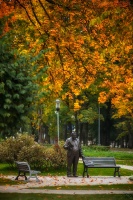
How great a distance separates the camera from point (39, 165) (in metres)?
25.5

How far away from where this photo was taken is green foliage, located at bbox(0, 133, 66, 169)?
82.8ft

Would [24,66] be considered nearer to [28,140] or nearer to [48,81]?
[48,81]

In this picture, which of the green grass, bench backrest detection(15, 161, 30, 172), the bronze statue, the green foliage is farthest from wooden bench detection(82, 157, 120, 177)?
the green grass

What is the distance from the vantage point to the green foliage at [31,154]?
25.2 meters

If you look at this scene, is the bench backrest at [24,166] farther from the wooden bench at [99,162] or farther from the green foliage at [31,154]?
the green foliage at [31,154]

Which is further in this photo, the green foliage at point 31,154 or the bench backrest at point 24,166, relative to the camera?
the green foliage at point 31,154

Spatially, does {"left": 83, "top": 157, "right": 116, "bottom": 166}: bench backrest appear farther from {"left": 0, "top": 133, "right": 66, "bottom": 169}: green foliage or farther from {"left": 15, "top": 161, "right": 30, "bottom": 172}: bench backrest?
{"left": 15, "top": 161, "right": 30, "bottom": 172}: bench backrest

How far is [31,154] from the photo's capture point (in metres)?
25.2

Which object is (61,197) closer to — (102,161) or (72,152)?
(72,152)

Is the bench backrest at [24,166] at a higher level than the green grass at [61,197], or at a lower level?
higher

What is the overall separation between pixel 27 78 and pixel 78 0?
Answer: 2945mm

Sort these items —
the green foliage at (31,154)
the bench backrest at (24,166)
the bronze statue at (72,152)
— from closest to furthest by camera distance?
the bench backrest at (24,166) → the bronze statue at (72,152) → the green foliage at (31,154)

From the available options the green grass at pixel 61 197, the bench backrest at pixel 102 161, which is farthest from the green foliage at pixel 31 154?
the green grass at pixel 61 197

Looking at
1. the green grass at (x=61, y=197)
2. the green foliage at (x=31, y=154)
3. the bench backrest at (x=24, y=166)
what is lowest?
the green grass at (x=61, y=197)
